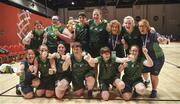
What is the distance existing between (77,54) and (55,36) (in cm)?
119

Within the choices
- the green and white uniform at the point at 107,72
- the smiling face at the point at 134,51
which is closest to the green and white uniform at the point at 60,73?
the green and white uniform at the point at 107,72

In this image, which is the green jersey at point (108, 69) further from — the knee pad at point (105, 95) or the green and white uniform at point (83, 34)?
the green and white uniform at point (83, 34)

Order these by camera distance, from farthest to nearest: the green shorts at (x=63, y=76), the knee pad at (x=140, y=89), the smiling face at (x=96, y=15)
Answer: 1. the smiling face at (x=96, y=15)
2. the green shorts at (x=63, y=76)
3. the knee pad at (x=140, y=89)

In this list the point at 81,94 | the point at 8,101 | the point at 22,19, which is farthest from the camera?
the point at 22,19

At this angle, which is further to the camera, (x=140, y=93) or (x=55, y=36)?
(x=55, y=36)

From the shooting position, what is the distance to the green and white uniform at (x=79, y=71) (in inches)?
172

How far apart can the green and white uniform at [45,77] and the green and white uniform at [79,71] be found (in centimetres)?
38

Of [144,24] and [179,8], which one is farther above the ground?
[179,8]

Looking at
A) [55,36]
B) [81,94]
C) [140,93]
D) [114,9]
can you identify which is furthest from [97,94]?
[114,9]

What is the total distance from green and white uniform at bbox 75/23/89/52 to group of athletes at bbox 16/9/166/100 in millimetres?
157

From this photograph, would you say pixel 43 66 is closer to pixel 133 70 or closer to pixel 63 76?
pixel 63 76

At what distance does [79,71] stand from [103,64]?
1.38 feet

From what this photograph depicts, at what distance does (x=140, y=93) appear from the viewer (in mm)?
4293

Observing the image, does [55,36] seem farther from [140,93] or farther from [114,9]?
[114,9]
